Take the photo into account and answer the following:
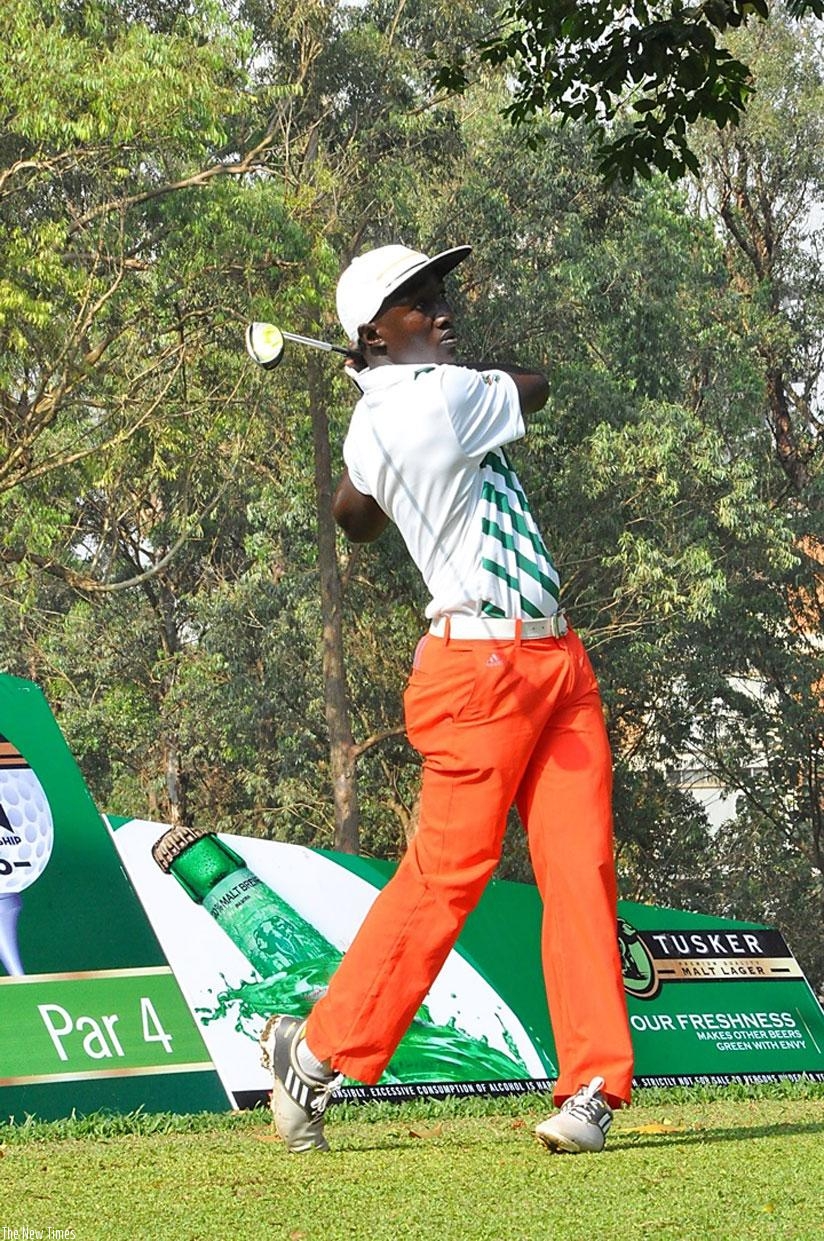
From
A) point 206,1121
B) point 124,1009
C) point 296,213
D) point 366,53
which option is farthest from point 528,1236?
point 366,53

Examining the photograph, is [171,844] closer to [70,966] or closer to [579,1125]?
[70,966]

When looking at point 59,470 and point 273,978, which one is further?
point 59,470

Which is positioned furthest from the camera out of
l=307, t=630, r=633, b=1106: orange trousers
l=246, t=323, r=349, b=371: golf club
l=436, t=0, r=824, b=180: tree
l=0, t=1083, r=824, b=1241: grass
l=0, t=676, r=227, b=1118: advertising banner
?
l=436, t=0, r=824, b=180: tree

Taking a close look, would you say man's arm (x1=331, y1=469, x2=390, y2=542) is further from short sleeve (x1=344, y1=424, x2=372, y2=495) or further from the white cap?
the white cap

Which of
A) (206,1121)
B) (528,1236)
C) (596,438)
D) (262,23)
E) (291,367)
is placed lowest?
(206,1121)

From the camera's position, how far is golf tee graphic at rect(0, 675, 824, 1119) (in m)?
4.82

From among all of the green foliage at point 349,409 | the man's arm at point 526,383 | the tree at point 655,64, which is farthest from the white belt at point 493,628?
the green foliage at point 349,409

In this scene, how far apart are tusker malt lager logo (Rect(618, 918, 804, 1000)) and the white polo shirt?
223 cm

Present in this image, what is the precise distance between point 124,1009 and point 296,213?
1669 cm

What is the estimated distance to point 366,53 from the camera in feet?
82.4

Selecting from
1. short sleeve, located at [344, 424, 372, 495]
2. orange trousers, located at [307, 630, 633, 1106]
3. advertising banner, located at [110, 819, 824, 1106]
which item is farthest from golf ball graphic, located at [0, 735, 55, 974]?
short sleeve, located at [344, 424, 372, 495]

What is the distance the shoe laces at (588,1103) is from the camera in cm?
367

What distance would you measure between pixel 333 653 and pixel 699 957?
19577 millimetres

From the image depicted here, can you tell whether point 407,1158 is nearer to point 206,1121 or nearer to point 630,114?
point 206,1121
